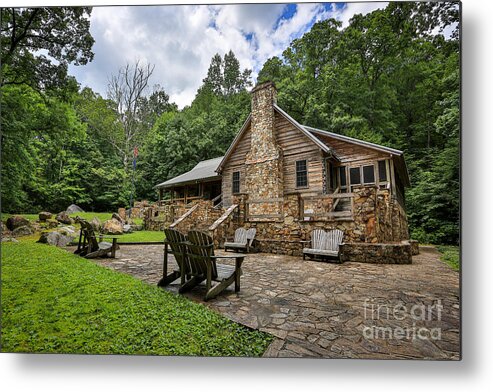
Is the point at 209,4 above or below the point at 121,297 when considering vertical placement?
above

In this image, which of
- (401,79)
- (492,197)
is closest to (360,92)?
(401,79)

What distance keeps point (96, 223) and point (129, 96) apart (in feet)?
12.3

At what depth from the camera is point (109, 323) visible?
2051 millimetres

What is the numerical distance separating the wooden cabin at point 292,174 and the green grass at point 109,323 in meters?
4.40

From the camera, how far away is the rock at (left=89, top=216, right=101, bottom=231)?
549 centimetres

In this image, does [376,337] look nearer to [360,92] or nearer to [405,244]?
[405,244]

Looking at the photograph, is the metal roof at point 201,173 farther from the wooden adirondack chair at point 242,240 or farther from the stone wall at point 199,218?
the wooden adirondack chair at point 242,240

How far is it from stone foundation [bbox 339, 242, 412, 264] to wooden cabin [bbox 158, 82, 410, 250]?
3.04 feet

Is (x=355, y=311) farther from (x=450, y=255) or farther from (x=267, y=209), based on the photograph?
(x=267, y=209)

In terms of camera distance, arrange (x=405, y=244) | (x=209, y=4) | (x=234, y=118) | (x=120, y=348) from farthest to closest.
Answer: (x=234, y=118) < (x=405, y=244) < (x=209, y=4) < (x=120, y=348)

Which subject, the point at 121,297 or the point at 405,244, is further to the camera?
the point at 405,244

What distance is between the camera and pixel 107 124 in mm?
4297

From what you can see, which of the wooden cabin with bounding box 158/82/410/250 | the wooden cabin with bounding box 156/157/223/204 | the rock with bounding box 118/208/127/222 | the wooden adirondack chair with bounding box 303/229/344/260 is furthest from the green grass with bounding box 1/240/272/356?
the wooden cabin with bounding box 156/157/223/204

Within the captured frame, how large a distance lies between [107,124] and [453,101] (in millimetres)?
5410
